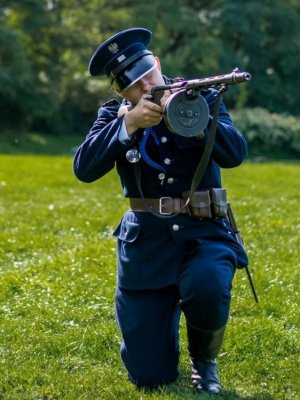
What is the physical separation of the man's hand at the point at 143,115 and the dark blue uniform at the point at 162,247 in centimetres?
10

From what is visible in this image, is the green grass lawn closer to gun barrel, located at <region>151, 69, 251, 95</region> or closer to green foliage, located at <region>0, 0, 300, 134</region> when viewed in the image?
gun barrel, located at <region>151, 69, 251, 95</region>

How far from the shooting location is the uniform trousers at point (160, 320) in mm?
3986

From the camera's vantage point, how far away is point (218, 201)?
4105 millimetres

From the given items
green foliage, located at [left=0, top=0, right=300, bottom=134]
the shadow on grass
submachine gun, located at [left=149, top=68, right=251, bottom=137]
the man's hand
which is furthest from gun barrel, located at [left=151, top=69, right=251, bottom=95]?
green foliage, located at [left=0, top=0, right=300, bottom=134]

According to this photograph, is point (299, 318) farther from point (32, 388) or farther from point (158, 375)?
point (32, 388)

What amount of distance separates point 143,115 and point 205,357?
4.45 feet

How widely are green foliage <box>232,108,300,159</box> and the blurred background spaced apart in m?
0.04

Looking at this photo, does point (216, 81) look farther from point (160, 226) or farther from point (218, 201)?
point (160, 226)

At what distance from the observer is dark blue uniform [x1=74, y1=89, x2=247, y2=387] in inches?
157

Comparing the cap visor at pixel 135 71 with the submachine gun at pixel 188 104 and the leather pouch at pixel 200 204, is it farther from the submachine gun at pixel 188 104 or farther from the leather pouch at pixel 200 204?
the leather pouch at pixel 200 204

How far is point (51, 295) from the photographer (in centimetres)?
598

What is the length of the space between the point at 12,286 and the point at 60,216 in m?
3.30

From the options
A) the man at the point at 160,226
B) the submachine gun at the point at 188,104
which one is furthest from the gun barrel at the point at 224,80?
the man at the point at 160,226

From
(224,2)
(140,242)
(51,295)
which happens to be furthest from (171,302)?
(224,2)
